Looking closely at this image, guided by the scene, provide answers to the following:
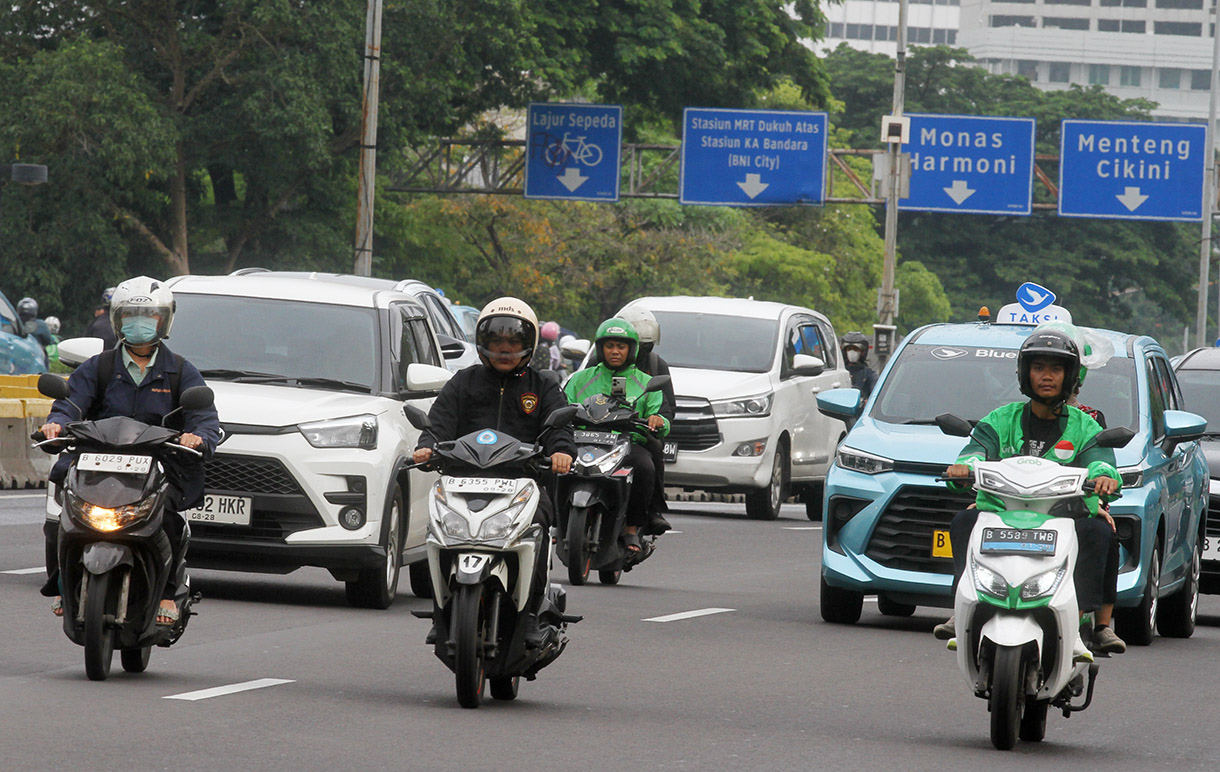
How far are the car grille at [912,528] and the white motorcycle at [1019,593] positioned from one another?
3.67 m

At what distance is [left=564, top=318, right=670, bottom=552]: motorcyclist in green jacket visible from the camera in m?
14.4

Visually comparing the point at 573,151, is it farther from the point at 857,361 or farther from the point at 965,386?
the point at 965,386

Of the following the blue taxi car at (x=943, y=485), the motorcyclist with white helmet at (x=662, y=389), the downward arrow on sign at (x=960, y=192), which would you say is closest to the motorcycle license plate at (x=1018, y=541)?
the blue taxi car at (x=943, y=485)

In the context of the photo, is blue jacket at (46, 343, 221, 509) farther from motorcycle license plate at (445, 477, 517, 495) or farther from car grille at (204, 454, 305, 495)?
car grille at (204, 454, 305, 495)

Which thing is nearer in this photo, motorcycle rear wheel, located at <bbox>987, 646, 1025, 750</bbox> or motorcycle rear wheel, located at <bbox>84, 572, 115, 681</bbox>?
motorcycle rear wheel, located at <bbox>987, 646, 1025, 750</bbox>

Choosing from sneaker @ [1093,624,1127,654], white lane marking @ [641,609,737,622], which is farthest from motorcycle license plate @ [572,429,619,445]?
sneaker @ [1093,624,1127,654]

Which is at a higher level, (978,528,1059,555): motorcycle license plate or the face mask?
the face mask

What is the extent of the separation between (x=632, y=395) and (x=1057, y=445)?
20.6ft

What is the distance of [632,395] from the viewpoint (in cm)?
1469

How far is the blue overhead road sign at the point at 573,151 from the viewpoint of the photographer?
1633 inches

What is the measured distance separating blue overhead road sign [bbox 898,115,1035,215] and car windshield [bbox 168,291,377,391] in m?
29.7

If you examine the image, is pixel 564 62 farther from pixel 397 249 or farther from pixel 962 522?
pixel 962 522

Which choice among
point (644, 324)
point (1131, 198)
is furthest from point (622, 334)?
point (1131, 198)

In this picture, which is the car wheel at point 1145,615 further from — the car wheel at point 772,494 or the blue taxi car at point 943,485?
the car wheel at point 772,494
